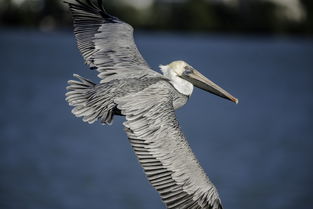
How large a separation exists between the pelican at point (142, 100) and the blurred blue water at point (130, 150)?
8277 millimetres

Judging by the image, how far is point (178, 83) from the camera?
382 inches

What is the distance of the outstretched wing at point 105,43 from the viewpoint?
9.48m

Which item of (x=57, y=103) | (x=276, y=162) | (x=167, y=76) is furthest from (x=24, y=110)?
(x=167, y=76)

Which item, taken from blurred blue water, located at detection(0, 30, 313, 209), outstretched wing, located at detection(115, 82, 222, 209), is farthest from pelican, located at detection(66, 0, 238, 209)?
blurred blue water, located at detection(0, 30, 313, 209)

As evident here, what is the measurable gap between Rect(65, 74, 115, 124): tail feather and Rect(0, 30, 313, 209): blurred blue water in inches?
335

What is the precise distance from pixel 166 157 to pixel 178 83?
156 cm

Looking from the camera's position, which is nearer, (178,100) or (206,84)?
(178,100)

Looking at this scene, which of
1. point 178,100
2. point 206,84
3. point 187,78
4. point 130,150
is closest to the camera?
point 178,100

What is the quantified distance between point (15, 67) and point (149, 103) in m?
48.2

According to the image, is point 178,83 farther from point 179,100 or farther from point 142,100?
point 142,100

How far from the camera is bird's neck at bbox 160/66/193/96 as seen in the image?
9602mm

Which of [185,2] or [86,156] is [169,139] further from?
[185,2]

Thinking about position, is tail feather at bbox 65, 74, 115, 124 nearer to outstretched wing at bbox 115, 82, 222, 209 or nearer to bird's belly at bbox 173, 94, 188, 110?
outstretched wing at bbox 115, 82, 222, 209

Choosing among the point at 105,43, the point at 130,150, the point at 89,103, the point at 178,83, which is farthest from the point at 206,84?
the point at 130,150
